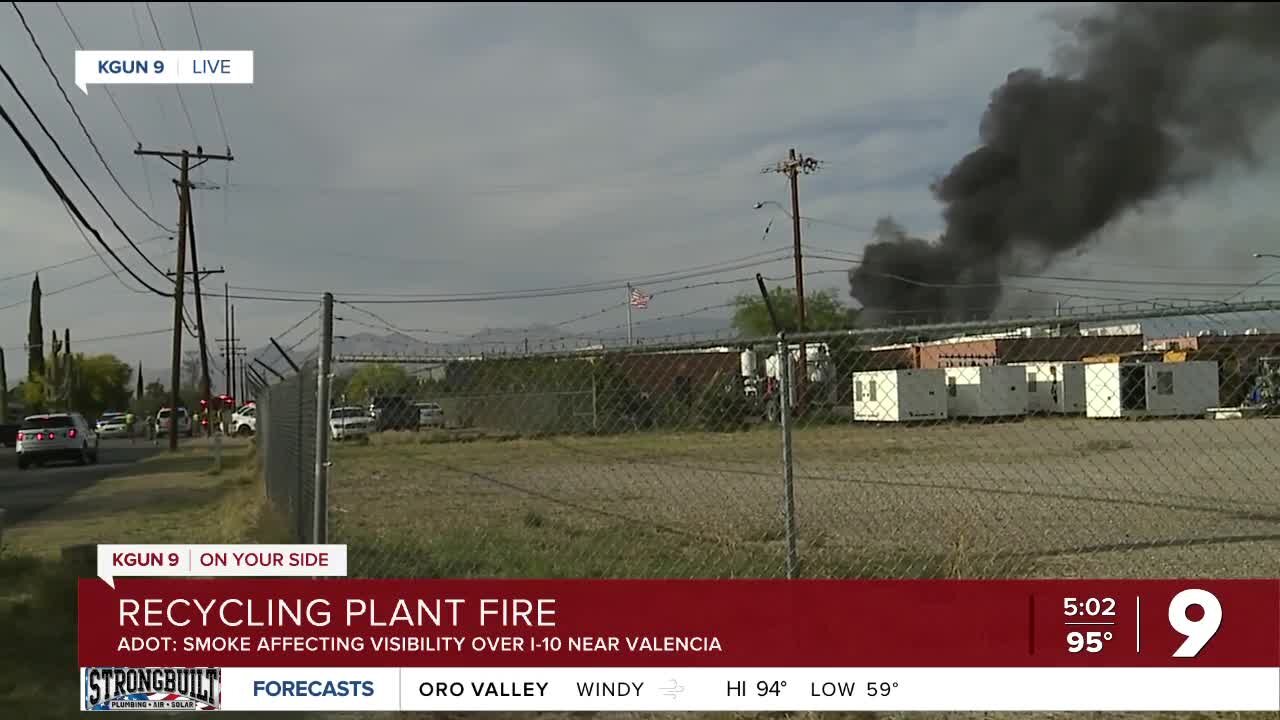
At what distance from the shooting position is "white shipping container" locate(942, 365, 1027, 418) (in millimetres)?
11377

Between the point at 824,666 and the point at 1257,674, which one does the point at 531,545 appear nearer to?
the point at 824,666

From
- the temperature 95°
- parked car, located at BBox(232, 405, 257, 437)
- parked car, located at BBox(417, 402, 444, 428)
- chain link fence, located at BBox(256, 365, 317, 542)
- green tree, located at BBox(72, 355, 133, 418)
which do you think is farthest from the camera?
green tree, located at BBox(72, 355, 133, 418)

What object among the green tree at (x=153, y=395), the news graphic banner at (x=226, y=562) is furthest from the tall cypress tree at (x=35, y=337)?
the green tree at (x=153, y=395)

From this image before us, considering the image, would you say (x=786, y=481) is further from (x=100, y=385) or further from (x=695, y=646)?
(x=100, y=385)

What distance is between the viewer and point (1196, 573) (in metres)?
7.14

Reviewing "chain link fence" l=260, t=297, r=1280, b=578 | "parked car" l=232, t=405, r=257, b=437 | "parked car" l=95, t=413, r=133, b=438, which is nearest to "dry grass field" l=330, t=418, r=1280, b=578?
"chain link fence" l=260, t=297, r=1280, b=578

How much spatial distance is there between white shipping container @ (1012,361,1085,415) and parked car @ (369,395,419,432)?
629 centimetres

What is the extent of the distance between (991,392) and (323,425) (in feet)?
23.6

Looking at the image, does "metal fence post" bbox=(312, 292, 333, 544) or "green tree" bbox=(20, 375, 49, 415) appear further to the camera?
"green tree" bbox=(20, 375, 49, 415)

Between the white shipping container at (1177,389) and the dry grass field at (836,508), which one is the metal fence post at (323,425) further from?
the white shipping container at (1177,389)

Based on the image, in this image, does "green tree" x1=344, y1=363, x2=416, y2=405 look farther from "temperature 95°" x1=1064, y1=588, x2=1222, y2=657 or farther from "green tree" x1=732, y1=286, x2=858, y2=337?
"green tree" x1=732, y1=286, x2=858, y2=337

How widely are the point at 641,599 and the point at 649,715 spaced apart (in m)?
0.54

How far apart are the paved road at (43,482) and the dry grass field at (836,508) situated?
4.60m

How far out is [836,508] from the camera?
11.5m
